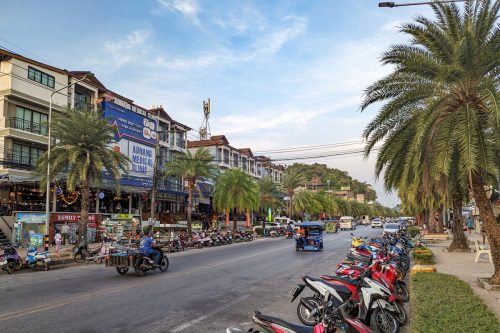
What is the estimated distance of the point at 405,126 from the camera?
13.7 m

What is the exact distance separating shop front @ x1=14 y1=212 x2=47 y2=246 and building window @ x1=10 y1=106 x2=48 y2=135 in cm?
705

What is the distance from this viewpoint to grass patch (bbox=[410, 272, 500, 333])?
23.7ft

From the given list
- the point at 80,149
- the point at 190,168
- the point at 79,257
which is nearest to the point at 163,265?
the point at 79,257

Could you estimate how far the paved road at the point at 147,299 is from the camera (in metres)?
8.33

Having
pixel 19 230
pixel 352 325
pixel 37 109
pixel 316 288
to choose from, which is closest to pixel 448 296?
pixel 316 288

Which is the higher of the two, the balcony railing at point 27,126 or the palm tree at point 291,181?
the balcony railing at point 27,126

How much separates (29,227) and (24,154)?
6.63 meters

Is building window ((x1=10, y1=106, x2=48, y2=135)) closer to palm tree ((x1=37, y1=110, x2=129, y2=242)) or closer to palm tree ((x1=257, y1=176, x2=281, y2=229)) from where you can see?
palm tree ((x1=37, y1=110, x2=129, y2=242))

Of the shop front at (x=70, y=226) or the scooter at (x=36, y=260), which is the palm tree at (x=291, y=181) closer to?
the shop front at (x=70, y=226)

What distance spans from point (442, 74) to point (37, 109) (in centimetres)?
3211

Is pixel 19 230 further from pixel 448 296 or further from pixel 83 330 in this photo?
pixel 448 296

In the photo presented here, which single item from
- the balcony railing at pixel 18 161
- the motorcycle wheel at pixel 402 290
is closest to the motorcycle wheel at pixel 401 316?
the motorcycle wheel at pixel 402 290

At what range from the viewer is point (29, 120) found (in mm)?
33375

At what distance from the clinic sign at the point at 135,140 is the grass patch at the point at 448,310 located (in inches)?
1298
